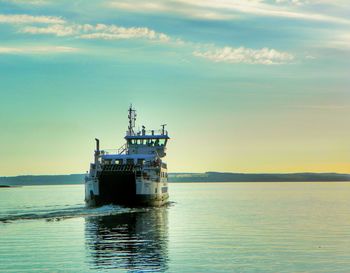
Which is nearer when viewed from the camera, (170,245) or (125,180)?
(170,245)

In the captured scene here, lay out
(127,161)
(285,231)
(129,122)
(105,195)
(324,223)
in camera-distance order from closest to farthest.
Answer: (285,231), (324,223), (105,195), (127,161), (129,122)

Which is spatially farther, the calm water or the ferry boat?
the ferry boat

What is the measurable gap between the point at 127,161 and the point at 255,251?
140 feet

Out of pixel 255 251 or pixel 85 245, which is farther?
Answer: pixel 85 245

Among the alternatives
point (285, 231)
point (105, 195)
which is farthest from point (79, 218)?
point (285, 231)

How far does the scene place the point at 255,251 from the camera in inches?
1452

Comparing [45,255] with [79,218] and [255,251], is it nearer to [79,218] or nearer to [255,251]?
[255,251]

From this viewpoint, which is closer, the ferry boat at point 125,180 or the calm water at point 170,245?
the calm water at point 170,245

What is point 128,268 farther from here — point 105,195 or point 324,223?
point 105,195

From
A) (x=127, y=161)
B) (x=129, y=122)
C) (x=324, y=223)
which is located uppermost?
(x=129, y=122)

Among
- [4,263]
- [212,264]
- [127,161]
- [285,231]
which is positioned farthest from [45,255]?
[127,161]

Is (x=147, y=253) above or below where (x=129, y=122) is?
below

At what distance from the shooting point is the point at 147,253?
3591cm

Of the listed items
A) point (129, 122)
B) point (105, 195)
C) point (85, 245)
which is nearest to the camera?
point (85, 245)
